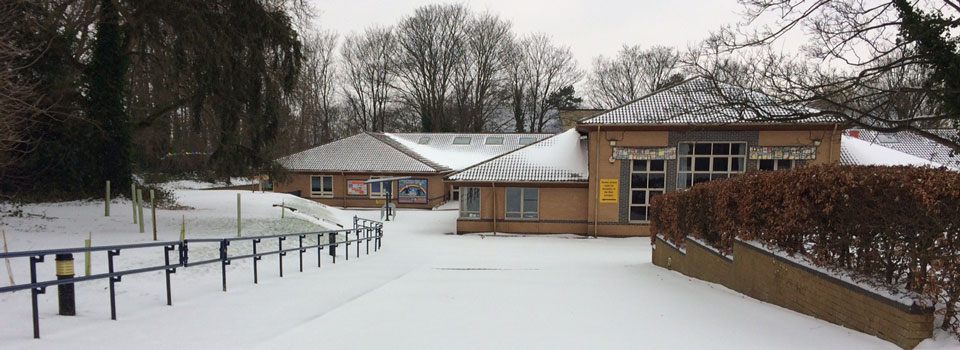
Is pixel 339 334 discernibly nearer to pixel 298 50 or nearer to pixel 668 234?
pixel 668 234

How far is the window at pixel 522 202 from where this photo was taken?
69.8 ft

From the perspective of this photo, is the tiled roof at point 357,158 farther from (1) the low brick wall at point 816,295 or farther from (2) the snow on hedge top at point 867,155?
(1) the low brick wall at point 816,295

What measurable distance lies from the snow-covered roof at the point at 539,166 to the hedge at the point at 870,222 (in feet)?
47.5

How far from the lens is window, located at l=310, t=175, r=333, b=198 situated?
32875mm

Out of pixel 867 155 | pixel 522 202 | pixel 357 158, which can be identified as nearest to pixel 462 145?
pixel 357 158

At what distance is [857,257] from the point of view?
4.61 metres

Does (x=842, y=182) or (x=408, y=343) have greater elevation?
(x=842, y=182)

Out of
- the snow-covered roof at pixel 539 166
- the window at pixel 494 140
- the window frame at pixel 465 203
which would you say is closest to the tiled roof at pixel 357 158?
the window at pixel 494 140

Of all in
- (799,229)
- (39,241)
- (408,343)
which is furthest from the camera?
(39,241)

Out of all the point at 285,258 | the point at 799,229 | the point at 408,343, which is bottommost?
the point at 285,258

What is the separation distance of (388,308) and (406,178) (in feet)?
A: 82.5

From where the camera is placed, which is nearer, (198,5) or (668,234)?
(668,234)

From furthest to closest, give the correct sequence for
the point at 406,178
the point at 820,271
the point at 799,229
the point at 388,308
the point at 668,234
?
1. the point at 406,178
2. the point at 668,234
3. the point at 388,308
4. the point at 799,229
5. the point at 820,271

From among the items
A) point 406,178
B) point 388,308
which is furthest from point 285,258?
point 406,178
